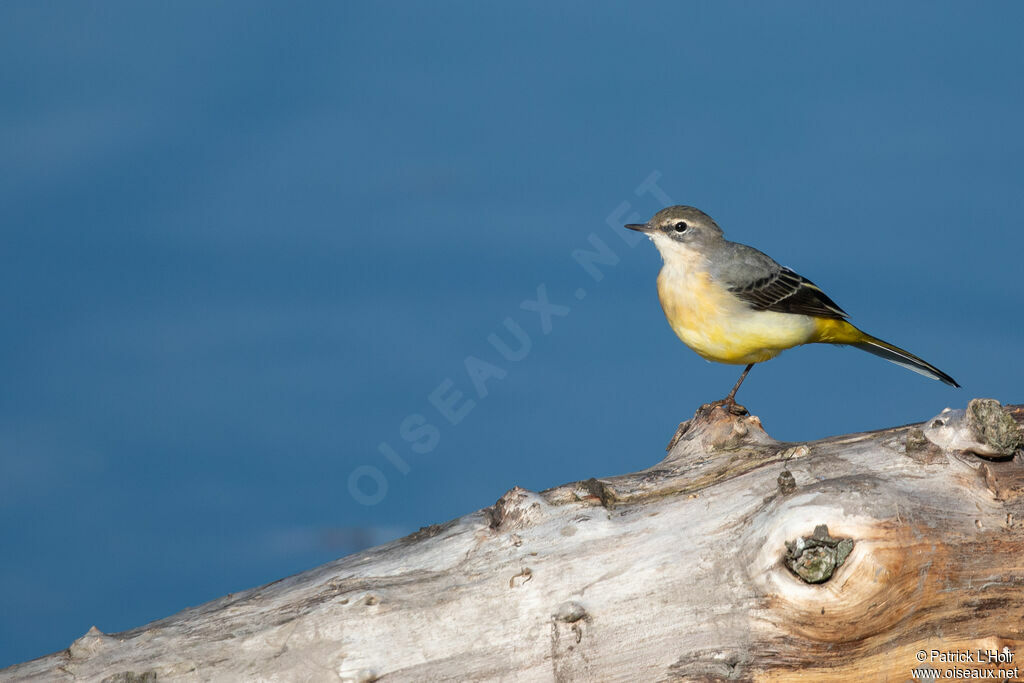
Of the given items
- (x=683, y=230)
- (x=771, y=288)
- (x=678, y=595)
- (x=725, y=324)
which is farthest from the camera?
(x=683, y=230)

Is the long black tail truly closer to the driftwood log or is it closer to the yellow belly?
the yellow belly

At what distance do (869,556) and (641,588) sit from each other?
118cm

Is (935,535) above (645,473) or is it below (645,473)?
below

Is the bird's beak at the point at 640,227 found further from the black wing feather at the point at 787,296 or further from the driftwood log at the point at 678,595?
the driftwood log at the point at 678,595

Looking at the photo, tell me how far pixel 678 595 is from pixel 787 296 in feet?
10.1

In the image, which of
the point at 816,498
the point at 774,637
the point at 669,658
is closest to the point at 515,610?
the point at 669,658

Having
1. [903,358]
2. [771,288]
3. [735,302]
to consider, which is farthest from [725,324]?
[903,358]

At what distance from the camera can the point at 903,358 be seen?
7.66 metres

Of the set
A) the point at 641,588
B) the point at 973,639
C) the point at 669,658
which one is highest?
the point at 641,588

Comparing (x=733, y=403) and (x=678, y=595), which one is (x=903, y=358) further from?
(x=678, y=595)

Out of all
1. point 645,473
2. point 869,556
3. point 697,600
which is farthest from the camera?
point 645,473

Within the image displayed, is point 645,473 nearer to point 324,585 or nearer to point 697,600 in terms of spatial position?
point 697,600

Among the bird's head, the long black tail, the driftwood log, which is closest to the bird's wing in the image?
the bird's head

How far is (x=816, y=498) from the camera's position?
5.03 metres
